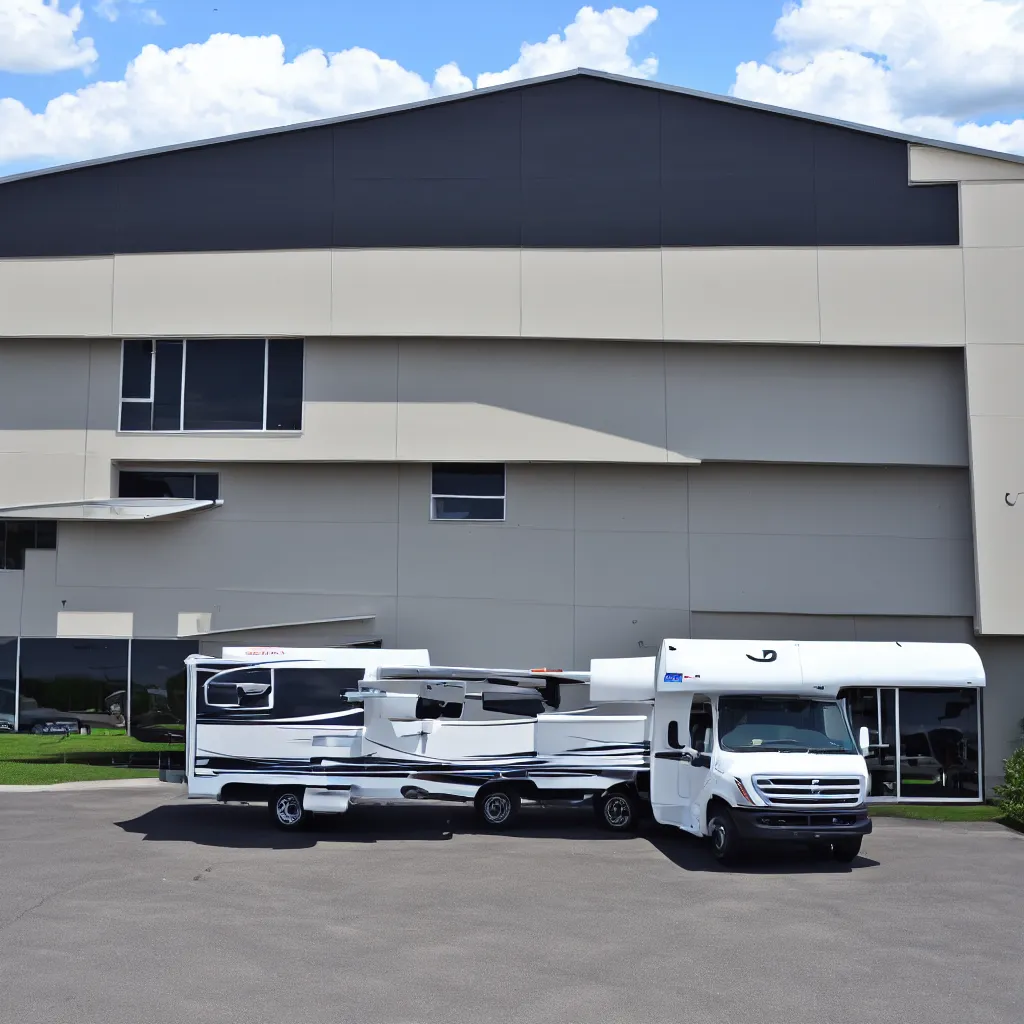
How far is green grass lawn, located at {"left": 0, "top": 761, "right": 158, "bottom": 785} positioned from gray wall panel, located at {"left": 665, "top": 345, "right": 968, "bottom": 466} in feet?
40.7

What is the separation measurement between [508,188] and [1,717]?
1468cm

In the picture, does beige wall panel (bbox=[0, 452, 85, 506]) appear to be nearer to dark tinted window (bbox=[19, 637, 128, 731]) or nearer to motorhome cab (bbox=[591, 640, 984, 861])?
dark tinted window (bbox=[19, 637, 128, 731])

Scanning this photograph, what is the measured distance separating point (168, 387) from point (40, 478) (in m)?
3.08

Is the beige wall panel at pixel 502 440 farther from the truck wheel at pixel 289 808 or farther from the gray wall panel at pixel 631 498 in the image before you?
the truck wheel at pixel 289 808

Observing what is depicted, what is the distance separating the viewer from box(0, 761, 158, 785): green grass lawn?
21.5m

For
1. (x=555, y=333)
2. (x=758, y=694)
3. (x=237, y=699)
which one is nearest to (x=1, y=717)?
(x=237, y=699)

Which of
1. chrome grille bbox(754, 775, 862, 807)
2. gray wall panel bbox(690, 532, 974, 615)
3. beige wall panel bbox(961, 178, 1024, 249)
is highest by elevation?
beige wall panel bbox(961, 178, 1024, 249)

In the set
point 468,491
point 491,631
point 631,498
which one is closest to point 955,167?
point 631,498

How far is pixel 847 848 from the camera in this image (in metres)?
15.3

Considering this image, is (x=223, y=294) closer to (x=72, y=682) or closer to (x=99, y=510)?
(x=99, y=510)

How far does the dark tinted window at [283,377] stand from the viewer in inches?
920

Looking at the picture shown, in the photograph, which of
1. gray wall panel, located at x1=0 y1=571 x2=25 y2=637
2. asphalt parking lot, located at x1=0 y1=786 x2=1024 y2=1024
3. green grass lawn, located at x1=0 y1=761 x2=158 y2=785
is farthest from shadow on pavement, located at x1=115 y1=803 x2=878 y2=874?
gray wall panel, located at x1=0 y1=571 x2=25 y2=637

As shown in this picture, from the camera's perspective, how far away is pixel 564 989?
9305 millimetres

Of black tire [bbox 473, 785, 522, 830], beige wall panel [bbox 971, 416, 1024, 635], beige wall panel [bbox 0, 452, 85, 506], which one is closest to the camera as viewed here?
black tire [bbox 473, 785, 522, 830]
